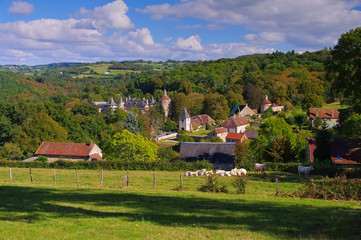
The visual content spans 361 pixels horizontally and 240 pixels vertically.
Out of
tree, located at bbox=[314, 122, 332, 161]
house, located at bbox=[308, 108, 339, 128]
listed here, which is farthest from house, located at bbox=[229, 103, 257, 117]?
tree, located at bbox=[314, 122, 332, 161]

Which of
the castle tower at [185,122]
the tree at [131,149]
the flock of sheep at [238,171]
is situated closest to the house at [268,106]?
the castle tower at [185,122]

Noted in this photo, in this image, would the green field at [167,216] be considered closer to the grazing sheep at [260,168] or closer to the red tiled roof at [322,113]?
the grazing sheep at [260,168]

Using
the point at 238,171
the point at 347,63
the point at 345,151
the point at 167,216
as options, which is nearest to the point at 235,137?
the point at 345,151

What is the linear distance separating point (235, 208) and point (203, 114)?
7764cm

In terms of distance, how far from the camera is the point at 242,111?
3469 inches

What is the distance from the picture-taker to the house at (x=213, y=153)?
1480 inches

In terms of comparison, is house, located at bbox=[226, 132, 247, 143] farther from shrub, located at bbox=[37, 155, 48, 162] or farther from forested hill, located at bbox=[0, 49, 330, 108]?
shrub, located at bbox=[37, 155, 48, 162]

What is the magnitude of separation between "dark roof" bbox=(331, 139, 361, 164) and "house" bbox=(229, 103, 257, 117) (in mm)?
49657

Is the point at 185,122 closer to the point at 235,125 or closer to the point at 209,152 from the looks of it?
the point at 235,125

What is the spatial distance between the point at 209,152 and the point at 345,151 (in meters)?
14.8

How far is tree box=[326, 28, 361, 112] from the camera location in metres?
24.0

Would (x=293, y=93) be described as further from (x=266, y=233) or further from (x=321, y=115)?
(x=266, y=233)

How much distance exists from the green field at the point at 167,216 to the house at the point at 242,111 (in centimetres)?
7023

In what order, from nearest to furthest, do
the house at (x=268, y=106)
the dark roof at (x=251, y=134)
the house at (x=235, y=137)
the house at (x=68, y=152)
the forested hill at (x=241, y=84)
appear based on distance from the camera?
1. the house at (x=68, y=152)
2. the house at (x=235, y=137)
3. the dark roof at (x=251, y=134)
4. the house at (x=268, y=106)
5. the forested hill at (x=241, y=84)
